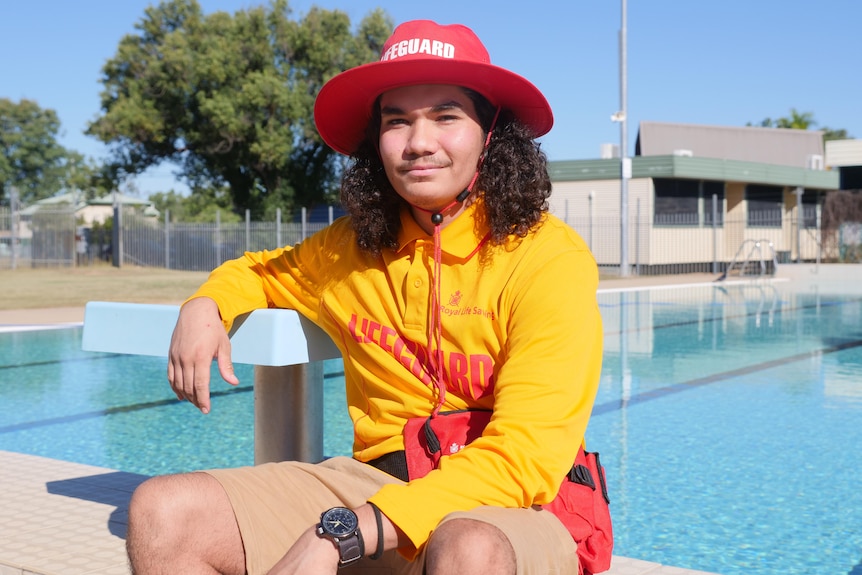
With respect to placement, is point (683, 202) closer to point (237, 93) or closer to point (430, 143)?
point (237, 93)

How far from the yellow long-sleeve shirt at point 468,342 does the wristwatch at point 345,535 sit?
7 centimetres

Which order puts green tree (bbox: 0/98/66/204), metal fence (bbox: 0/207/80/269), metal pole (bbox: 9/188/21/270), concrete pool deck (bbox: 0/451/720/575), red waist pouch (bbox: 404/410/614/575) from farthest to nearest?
green tree (bbox: 0/98/66/204) < metal fence (bbox: 0/207/80/269) < metal pole (bbox: 9/188/21/270) < concrete pool deck (bbox: 0/451/720/575) < red waist pouch (bbox: 404/410/614/575)

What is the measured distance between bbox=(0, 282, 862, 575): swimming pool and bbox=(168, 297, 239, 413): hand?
2.70 meters

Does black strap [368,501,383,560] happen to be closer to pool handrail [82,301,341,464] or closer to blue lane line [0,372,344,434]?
pool handrail [82,301,341,464]

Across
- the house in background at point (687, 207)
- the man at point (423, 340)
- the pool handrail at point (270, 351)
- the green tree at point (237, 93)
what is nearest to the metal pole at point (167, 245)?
the green tree at point (237, 93)

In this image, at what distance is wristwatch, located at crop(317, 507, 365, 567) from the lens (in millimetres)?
1711

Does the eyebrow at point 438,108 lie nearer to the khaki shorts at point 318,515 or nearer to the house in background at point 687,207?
the khaki shorts at point 318,515

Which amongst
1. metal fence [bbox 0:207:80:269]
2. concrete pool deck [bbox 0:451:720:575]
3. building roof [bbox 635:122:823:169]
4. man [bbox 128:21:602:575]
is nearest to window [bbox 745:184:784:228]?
building roof [bbox 635:122:823:169]

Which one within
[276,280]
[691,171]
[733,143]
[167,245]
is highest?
[733,143]

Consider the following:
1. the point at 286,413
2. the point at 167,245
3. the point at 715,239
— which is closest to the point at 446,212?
the point at 286,413

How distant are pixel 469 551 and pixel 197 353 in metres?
0.95

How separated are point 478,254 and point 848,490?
419 cm

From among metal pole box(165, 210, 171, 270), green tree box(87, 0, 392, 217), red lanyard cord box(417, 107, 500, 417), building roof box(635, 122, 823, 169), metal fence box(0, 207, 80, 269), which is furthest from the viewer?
building roof box(635, 122, 823, 169)

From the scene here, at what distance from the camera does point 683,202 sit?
29641 mm
